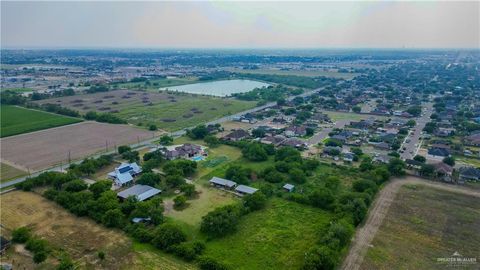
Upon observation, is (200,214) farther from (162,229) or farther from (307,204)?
(307,204)

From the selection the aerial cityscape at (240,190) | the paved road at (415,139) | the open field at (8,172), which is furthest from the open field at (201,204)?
the paved road at (415,139)

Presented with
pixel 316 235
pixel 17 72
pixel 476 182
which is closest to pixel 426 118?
pixel 476 182

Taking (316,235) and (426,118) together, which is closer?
(316,235)

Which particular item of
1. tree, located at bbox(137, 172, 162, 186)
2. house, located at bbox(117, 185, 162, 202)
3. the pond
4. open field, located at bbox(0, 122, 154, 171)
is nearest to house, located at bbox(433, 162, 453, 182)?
house, located at bbox(117, 185, 162, 202)

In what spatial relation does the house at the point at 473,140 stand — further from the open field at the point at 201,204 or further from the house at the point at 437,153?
the open field at the point at 201,204

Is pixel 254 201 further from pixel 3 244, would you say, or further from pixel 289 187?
pixel 3 244

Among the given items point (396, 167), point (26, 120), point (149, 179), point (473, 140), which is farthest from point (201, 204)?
point (26, 120)
